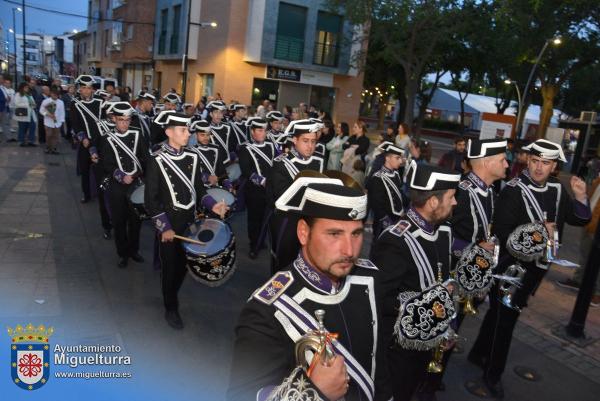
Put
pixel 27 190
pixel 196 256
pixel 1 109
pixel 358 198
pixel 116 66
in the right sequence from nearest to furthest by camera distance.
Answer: pixel 358 198
pixel 196 256
pixel 27 190
pixel 1 109
pixel 116 66

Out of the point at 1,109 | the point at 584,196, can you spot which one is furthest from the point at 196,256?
the point at 1,109

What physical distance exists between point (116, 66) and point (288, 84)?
2676cm

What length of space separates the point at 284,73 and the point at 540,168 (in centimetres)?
2716

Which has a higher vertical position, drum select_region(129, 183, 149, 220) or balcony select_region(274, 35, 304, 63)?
balcony select_region(274, 35, 304, 63)

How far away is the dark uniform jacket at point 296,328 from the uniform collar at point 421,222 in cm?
111

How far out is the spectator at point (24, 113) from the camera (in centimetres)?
1573

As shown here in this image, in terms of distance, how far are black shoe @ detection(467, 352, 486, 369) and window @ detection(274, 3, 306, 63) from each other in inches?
1040

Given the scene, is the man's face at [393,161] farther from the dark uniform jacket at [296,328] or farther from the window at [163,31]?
the window at [163,31]

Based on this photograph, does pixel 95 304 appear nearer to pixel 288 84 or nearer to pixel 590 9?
pixel 590 9

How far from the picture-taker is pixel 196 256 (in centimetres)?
485

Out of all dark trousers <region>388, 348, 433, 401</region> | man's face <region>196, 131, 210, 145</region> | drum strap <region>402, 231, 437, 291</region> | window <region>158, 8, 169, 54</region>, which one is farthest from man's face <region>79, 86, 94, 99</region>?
window <region>158, 8, 169, 54</region>

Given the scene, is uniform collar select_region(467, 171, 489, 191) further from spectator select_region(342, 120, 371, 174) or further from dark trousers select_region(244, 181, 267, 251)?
spectator select_region(342, 120, 371, 174)

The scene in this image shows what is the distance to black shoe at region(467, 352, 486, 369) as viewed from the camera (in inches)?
209

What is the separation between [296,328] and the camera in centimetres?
216
